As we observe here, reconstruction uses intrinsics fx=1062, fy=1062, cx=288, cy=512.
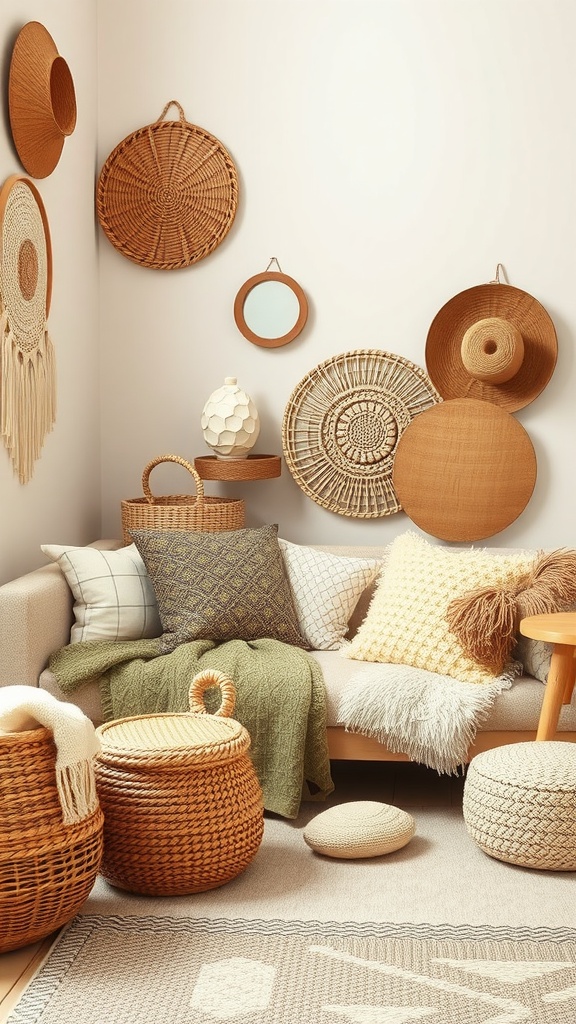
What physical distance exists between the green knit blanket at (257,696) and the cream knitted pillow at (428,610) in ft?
0.74

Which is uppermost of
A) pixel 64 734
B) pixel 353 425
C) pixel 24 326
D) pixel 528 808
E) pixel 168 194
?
pixel 168 194

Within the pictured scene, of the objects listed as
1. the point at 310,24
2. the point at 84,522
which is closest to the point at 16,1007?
the point at 84,522

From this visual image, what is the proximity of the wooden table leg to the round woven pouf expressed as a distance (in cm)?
18

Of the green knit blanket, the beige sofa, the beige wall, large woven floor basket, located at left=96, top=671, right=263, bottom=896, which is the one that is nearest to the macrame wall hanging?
the beige wall

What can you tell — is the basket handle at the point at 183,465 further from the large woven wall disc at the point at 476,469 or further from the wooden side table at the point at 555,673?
the wooden side table at the point at 555,673

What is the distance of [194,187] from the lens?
360 cm

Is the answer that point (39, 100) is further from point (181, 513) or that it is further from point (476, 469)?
point (476, 469)

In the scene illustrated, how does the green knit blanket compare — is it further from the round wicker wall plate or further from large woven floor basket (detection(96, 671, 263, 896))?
the round wicker wall plate

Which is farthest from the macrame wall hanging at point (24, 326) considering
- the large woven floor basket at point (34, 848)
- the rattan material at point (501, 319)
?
the rattan material at point (501, 319)

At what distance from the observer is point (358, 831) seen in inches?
96.3

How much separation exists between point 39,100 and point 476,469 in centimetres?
173

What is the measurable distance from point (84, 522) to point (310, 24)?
1.83m

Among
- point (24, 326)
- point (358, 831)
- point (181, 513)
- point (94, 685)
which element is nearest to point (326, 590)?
point (181, 513)

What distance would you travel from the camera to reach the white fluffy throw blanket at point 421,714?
2664mm
